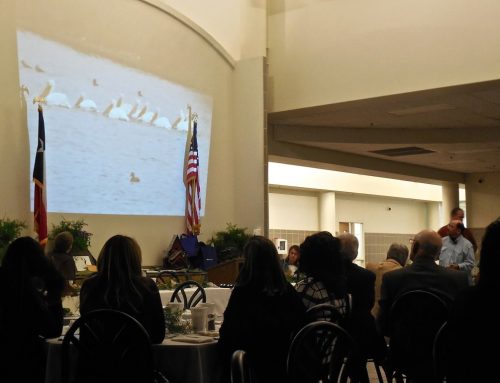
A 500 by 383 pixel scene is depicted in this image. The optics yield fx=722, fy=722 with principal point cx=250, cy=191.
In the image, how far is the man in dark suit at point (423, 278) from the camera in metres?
3.90

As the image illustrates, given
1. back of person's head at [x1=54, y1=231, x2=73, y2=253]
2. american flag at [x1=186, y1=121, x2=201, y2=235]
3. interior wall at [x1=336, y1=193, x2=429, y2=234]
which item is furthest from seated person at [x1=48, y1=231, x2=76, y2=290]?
interior wall at [x1=336, y1=193, x2=429, y2=234]

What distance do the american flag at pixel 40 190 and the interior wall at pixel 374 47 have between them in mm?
4167

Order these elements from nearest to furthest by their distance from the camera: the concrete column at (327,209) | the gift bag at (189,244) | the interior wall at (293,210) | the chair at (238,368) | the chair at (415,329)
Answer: the chair at (238,368)
the chair at (415,329)
the gift bag at (189,244)
the interior wall at (293,210)
the concrete column at (327,209)

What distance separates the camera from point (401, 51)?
9617 millimetres

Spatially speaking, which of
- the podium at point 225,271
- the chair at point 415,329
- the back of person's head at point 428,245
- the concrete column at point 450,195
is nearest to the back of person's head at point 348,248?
the back of person's head at point 428,245

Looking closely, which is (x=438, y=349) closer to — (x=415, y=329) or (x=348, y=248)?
(x=415, y=329)

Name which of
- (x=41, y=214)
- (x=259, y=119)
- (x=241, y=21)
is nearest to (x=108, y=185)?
(x=41, y=214)

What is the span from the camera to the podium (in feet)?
29.8

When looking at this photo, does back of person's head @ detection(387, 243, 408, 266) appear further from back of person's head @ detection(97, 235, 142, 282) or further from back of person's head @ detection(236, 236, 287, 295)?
back of person's head @ detection(97, 235, 142, 282)

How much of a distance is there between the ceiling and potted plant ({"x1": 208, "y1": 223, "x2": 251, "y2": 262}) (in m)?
1.78

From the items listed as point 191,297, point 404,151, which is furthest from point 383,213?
point 191,297

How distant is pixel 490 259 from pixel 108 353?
1.83 metres

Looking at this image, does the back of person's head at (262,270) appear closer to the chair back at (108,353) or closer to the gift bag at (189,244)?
the chair back at (108,353)

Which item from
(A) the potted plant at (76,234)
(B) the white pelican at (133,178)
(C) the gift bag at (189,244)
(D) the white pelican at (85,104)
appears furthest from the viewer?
(C) the gift bag at (189,244)
